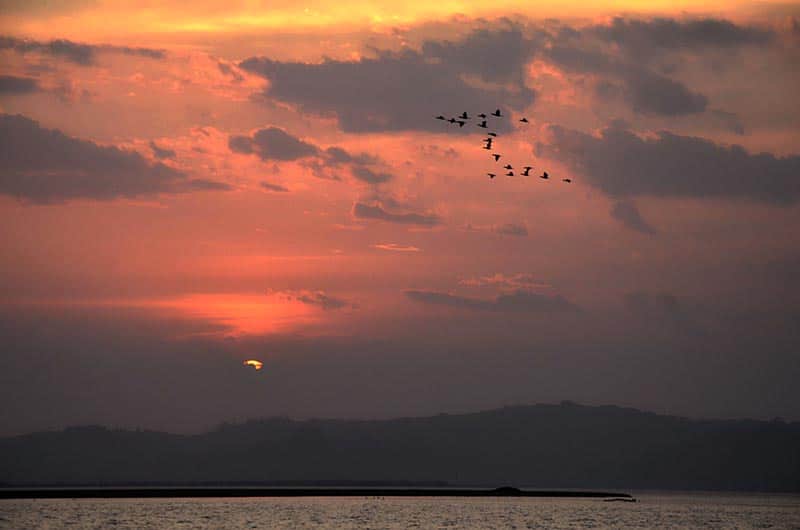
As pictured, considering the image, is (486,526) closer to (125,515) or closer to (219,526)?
(219,526)

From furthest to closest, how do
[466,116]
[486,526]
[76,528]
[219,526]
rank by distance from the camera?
[486,526]
[219,526]
[76,528]
[466,116]

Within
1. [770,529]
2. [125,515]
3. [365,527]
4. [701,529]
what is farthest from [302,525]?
[770,529]

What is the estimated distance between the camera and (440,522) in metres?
188

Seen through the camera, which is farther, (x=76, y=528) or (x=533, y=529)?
(x=533, y=529)

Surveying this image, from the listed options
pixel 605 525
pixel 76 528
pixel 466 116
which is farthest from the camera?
pixel 605 525

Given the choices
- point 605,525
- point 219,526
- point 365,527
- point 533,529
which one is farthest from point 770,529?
point 219,526

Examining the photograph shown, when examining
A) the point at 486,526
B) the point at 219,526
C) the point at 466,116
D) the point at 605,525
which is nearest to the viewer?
the point at 466,116

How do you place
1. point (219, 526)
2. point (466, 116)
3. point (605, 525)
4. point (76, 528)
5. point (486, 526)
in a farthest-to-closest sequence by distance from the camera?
point (605, 525)
point (486, 526)
point (219, 526)
point (76, 528)
point (466, 116)

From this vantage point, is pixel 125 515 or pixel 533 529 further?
pixel 125 515

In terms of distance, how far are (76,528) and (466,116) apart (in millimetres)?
75764

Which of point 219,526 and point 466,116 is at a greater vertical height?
point 466,116

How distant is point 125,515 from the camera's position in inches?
7717

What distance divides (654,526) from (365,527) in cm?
5427

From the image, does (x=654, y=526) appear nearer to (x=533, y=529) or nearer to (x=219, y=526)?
(x=533, y=529)
